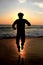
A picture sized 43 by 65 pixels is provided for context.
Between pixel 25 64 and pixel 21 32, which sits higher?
pixel 21 32

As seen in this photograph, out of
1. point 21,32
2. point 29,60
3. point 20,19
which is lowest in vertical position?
point 29,60

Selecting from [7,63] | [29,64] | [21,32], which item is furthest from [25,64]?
[21,32]

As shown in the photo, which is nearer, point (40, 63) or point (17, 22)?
point (40, 63)

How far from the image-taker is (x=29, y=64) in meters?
8.39

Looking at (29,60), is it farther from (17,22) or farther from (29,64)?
(17,22)

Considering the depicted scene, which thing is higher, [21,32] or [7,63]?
[21,32]

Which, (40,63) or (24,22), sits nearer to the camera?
(40,63)

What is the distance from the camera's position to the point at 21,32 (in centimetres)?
1008

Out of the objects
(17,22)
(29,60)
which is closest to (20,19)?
(17,22)

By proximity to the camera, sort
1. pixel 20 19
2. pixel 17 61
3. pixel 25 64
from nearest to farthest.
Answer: pixel 25 64 → pixel 17 61 → pixel 20 19

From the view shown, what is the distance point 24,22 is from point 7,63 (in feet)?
7.89

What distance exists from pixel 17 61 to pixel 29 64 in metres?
0.74

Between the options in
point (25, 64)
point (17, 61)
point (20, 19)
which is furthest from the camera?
point (20, 19)

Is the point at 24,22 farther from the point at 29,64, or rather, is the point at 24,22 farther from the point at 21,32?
the point at 29,64
